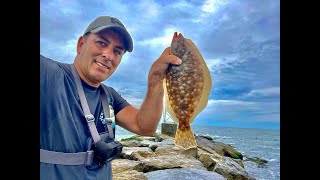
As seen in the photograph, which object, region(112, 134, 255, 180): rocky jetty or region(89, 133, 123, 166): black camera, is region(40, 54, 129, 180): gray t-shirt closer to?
region(89, 133, 123, 166): black camera

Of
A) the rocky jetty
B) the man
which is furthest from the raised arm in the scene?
the rocky jetty

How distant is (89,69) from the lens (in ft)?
4.55

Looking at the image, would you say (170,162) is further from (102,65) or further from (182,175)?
(102,65)

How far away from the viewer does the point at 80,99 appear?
1.33 metres

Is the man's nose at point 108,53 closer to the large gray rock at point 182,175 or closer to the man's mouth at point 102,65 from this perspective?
the man's mouth at point 102,65

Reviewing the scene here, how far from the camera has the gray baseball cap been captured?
4.53ft

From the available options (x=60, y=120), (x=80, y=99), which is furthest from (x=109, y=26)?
(x=60, y=120)

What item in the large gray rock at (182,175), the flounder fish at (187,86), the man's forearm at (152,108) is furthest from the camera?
the large gray rock at (182,175)

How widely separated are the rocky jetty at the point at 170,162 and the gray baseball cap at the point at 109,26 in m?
0.85

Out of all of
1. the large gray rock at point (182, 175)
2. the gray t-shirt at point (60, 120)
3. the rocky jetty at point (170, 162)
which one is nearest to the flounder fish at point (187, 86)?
the gray t-shirt at point (60, 120)

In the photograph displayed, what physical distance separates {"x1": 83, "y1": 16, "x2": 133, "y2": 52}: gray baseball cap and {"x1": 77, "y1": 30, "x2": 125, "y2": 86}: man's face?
21mm

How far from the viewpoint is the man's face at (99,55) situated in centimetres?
139
